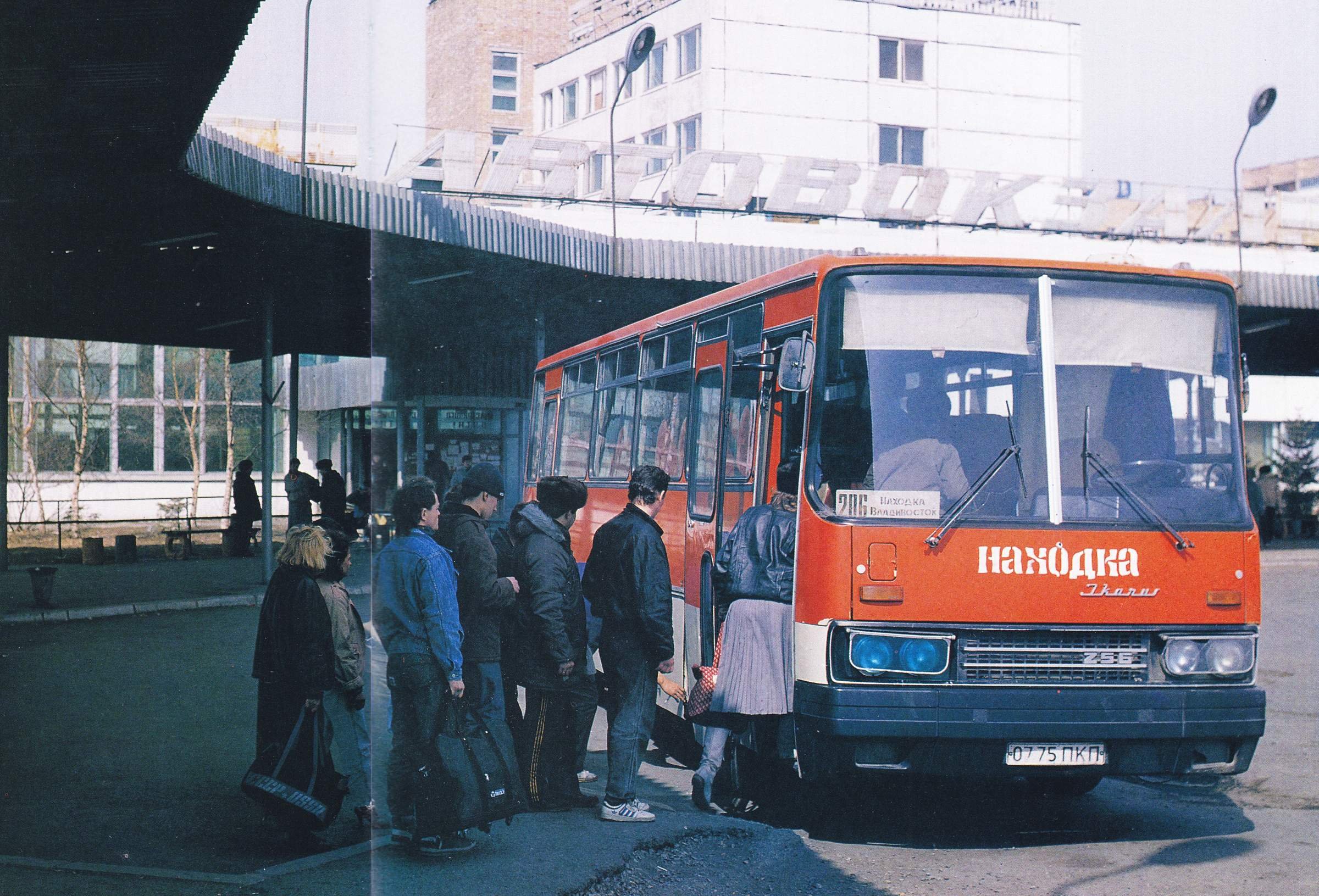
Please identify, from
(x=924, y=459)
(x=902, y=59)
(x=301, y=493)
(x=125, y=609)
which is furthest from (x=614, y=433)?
(x=902, y=59)

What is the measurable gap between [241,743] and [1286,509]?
3527cm

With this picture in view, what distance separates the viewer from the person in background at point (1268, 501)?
31.3m

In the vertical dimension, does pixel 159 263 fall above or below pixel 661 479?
above

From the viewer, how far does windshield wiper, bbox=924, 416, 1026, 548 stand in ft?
22.0

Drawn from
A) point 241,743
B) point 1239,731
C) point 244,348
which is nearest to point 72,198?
point 241,743

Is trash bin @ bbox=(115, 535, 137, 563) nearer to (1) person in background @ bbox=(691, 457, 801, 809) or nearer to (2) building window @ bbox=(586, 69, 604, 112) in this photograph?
(1) person in background @ bbox=(691, 457, 801, 809)

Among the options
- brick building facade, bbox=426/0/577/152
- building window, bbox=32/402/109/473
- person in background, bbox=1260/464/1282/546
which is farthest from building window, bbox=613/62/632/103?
person in background, bbox=1260/464/1282/546

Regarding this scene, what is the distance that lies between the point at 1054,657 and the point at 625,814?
2251mm

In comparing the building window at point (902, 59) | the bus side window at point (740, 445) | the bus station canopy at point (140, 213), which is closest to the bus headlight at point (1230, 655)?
the bus side window at point (740, 445)

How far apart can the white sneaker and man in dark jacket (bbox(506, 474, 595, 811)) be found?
0.38 meters

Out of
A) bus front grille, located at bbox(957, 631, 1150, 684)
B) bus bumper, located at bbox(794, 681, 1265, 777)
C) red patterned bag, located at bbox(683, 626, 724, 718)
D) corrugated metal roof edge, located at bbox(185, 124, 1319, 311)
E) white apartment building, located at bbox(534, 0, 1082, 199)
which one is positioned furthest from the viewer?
white apartment building, located at bbox(534, 0, 1082, 199)

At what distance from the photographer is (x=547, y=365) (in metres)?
14.8

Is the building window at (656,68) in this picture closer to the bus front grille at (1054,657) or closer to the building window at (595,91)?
the building window at (595,91)

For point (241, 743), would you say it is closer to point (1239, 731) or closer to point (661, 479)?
point (661, 479)
